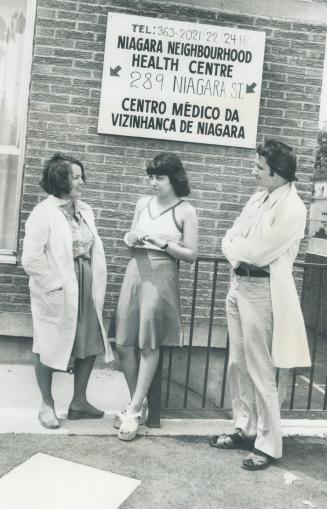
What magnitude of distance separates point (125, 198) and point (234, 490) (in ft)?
10.0

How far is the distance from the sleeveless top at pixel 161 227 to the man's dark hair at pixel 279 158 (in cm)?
73

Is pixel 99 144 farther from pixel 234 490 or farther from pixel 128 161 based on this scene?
pixel 234 490

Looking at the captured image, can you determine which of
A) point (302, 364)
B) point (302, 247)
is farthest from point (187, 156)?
point (302, 364)

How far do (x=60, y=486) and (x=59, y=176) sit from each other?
1.93 metres

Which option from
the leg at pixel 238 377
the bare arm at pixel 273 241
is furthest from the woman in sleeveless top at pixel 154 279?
the bare arm at pixel 273 241

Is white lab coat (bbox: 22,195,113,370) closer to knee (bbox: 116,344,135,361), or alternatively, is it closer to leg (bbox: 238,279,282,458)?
knee (bbox: 116,344,135,361)

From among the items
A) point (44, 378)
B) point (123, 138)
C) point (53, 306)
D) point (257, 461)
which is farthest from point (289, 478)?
point (123, 138)

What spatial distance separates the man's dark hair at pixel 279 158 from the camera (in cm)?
389

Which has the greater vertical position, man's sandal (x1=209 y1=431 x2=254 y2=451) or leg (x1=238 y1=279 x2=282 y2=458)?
leg (x1=238 y1=279 x2=282 y2=458)

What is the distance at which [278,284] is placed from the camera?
3.91 meters

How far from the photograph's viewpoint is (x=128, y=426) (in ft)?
14.0

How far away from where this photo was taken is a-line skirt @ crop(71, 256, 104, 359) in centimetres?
444

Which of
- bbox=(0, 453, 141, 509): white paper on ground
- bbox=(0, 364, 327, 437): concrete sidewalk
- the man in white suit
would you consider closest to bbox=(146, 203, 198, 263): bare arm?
the man in white suit

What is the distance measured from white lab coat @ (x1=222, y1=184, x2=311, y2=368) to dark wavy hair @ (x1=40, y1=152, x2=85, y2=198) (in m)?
1.18
